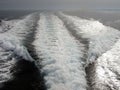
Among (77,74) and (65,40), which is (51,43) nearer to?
(65,40)

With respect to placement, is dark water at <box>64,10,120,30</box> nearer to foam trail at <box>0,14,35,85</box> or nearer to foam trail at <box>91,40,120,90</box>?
foam trail at <box>91,40,120,90</box>

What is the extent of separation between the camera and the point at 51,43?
1145cm

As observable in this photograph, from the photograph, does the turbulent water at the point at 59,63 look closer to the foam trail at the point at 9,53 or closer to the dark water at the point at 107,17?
the foam trail at the point at 9,53

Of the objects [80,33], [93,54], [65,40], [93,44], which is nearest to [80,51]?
[93,54]

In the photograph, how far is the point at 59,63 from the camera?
27.6 feet

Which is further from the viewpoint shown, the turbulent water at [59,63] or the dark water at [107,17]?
the dark water at [107,17]

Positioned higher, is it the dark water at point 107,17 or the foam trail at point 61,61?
the foam trail at point 61,61

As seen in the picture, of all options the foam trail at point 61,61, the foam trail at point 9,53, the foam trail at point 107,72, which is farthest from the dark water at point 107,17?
the foam trail at point 9,53

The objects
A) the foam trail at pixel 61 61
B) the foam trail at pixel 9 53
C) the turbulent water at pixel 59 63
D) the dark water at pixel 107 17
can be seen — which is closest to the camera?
the foam trail at pixel 61 61

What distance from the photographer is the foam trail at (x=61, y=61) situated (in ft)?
22.4

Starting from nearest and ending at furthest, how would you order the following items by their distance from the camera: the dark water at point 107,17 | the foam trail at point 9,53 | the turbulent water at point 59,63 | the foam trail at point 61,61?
the foam trail at point 61,61
the turbulent water at point 59,63
the foam trail at point 9,53
the dark water at point 107,17

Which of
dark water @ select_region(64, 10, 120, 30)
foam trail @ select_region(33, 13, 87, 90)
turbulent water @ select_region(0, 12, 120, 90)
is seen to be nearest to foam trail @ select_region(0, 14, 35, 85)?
turbulent water @ select_region(0, 12, 120, 90)

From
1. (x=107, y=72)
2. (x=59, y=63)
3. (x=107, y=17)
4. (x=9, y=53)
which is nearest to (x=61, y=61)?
(x=59, y=63)

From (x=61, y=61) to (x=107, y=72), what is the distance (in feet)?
5.60
